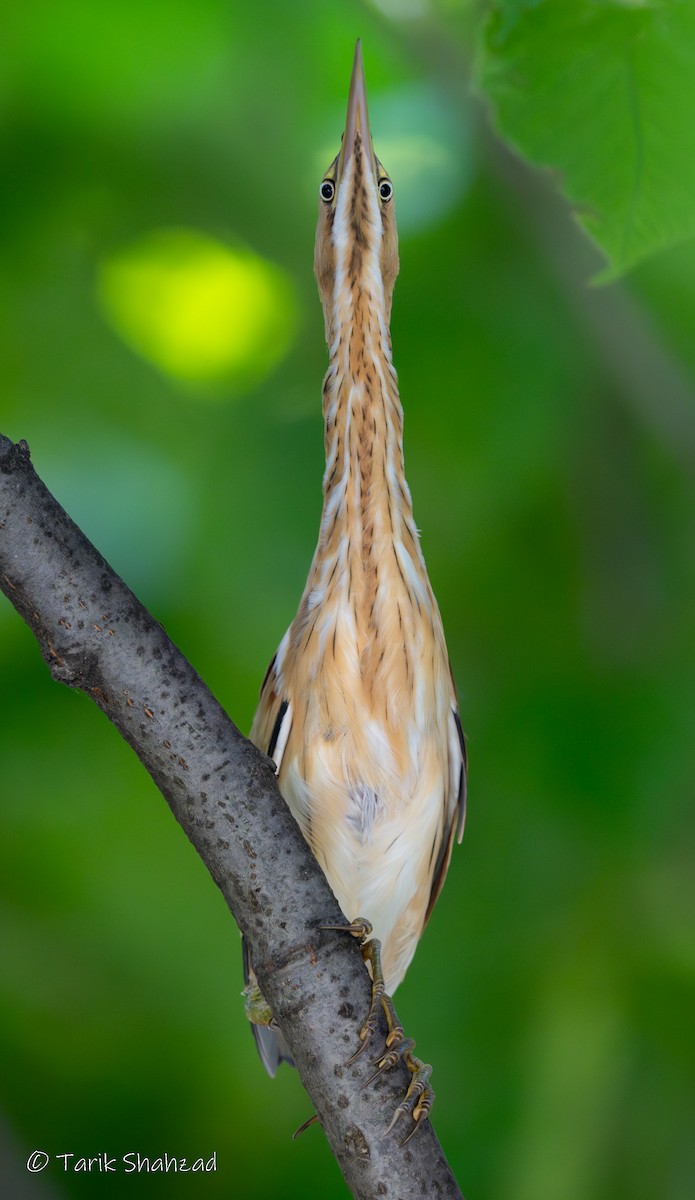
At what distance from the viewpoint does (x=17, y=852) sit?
1435 mm

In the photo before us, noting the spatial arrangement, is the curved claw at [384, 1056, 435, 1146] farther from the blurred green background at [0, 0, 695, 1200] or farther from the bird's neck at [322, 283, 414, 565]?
the blurred green background at [0, 0, 695, 1200]

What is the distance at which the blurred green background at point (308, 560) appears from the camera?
1444mm

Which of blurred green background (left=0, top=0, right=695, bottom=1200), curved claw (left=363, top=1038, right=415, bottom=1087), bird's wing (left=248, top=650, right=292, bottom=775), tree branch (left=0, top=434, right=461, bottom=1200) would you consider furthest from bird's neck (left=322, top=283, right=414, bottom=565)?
blurred green background (left=0, top=0, right=695, bottom=1200)

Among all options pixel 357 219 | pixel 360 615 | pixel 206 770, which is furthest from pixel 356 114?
pixel 206 770

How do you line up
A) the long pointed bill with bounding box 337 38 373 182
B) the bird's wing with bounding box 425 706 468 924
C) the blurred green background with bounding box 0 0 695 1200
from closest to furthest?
the long pointed bill with bounding box 337 38 373 182 → the bird's wing with bounding box 425 706 468 924 → the blurred green background with bounding box 0 0 695 1200

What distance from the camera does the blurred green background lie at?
1.44 m

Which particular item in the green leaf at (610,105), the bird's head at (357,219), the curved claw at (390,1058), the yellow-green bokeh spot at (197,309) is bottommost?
the curved claw at (390,1058)

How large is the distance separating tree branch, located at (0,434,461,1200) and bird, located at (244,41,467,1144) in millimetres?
223

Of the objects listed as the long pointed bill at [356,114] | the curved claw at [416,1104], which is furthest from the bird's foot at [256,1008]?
the long pointed bill at [356,114]

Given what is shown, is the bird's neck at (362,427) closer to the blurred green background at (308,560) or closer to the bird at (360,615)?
the bird at (360,615)

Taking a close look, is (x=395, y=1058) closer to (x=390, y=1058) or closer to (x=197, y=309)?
(x=390, y=1058)

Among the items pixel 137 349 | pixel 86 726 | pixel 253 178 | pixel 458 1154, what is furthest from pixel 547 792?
pixel 253 178

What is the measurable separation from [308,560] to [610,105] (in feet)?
3.14

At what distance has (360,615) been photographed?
0.79 meters
